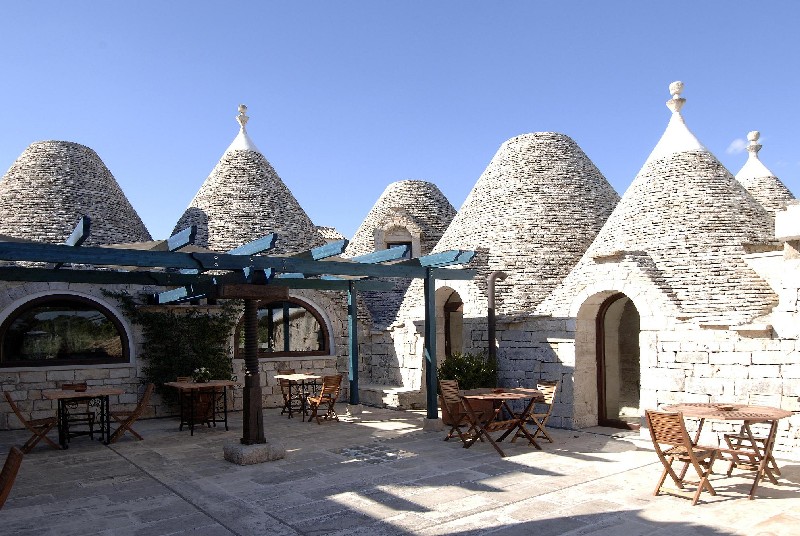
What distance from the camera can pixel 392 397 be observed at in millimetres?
12672

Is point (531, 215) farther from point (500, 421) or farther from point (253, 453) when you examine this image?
point (253, 453)

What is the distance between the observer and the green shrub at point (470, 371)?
36.0ft

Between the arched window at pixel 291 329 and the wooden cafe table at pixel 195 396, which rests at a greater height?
the arched window at pixel 291 329

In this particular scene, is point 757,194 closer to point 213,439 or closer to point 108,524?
point 213,439

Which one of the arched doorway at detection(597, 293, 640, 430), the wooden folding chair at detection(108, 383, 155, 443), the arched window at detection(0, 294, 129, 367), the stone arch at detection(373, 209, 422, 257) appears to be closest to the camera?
the wooden folding chair at detection(108, 383, 155, 443)

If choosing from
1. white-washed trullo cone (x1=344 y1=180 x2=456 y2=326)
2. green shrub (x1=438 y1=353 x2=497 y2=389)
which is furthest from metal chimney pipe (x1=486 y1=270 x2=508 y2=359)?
white-washed trullo cone (x1=344 y1=180 x2=456 y2=326)

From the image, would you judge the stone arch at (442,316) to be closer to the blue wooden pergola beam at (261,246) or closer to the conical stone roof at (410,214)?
the conical stone roof at (410,214)

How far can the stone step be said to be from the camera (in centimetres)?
1252

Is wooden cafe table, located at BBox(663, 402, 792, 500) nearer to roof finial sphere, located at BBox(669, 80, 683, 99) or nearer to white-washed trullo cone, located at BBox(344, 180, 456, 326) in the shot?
roof finial sphere, located at BBox(669, 80, 683, 99)

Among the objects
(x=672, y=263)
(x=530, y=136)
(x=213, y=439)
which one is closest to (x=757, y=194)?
(x=530, y=136)

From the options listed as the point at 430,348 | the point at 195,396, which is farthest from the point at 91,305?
the point at 430,348

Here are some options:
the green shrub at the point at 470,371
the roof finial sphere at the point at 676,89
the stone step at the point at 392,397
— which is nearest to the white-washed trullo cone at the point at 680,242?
the roof finial sphere at the point at 676,89

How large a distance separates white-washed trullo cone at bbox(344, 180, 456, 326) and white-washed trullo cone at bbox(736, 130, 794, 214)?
8.04 metres

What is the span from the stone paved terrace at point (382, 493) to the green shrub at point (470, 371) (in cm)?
191
